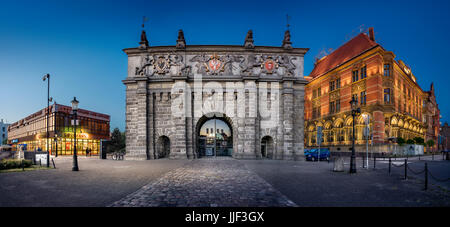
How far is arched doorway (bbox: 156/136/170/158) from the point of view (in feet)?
79.7

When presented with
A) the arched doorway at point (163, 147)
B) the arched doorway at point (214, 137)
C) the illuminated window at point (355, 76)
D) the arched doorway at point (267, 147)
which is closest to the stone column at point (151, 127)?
the arched doorway at point (163, 147)

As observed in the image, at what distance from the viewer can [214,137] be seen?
26562mm

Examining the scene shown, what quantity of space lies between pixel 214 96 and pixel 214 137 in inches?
226

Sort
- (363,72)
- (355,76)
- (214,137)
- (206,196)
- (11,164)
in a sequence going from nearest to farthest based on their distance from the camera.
→ (206,196) < (11,164) < (214,137) < (363,72) < (355,76)

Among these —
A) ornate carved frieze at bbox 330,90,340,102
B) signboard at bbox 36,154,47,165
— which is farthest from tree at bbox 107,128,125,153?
ornate carved frieze at bbox 330,90,340,102

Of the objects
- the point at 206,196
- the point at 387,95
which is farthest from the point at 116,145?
the point at 387,95

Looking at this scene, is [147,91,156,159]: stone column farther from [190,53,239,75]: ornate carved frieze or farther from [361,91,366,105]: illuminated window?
[361,91,366,105]: illuminated window

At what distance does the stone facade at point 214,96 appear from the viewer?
2356 cm

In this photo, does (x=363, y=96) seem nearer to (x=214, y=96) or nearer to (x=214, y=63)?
(x=214, y=96)

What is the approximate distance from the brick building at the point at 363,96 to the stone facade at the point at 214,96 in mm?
15005

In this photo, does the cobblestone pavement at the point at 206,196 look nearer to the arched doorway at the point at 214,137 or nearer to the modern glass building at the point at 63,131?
the arched doorway at the point at 214,137
